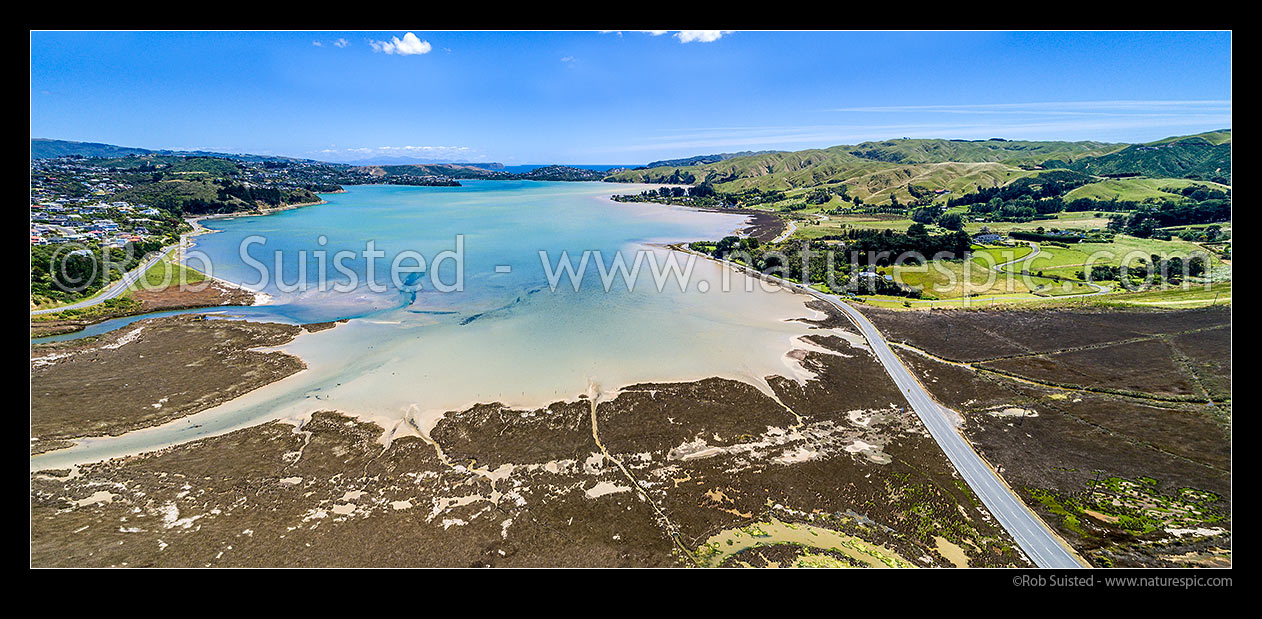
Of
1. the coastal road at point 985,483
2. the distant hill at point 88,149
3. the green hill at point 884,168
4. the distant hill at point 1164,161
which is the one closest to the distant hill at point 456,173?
the green hill at point 884,168

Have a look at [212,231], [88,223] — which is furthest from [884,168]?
[88,223]

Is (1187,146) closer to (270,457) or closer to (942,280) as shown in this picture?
(942,280)

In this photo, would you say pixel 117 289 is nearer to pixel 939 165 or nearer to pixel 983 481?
pixel 983 481

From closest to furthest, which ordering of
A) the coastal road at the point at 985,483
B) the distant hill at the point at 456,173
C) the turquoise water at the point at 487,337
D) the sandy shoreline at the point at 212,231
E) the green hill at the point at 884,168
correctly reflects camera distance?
the coastal road at the point at 985,483
the turquoise water at the point at 487,337
the sandy shoreline at the point at 212,231
the green hill at the point at 884,168
the distant hill at the point at 456,173

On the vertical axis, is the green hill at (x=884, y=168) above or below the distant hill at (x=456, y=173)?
below

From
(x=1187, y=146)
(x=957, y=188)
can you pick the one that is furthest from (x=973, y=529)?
(x=957, y=188)

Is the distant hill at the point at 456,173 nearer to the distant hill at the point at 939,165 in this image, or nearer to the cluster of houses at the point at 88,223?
the distant hill at the point at 939,165

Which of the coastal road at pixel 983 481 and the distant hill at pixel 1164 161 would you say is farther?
the distant hill at pixel 1164 161
